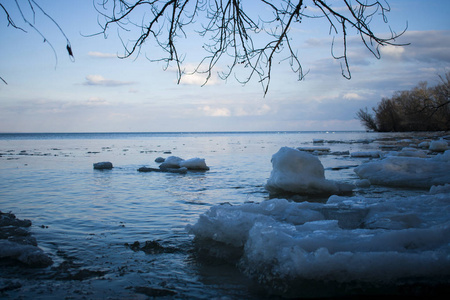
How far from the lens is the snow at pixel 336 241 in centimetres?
232

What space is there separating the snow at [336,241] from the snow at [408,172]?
11.9 feet

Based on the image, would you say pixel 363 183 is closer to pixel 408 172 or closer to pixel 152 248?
pixel 408 172

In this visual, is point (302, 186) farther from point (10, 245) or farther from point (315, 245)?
point (10, 245)

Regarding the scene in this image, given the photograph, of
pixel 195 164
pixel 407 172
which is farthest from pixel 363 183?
pixel 195 164

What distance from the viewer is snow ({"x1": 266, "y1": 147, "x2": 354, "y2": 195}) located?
21.8ft

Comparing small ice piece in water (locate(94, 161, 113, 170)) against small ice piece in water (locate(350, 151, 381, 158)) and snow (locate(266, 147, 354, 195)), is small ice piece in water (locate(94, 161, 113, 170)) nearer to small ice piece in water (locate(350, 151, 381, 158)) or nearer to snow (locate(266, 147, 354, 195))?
snow (locate(266, 147, 354, 195))

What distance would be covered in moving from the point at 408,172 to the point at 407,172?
0.9 inches

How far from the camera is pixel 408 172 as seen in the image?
7465 millimetres

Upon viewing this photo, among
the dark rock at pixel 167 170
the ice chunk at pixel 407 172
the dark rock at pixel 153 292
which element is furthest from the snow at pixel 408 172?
the dark rock at pixel 153 292

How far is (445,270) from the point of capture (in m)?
2.28

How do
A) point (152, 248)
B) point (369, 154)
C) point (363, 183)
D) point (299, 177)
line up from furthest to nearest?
point (369, 154) < point (363, 183) < point (299, 177) < point (152, 248)

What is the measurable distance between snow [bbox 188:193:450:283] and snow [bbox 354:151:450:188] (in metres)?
3.62

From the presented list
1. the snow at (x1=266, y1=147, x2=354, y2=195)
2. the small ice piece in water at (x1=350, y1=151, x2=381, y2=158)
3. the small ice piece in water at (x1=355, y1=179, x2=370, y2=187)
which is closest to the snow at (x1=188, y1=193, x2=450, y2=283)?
the snow at (x1=266, y1=147, x2=354, y2=195)

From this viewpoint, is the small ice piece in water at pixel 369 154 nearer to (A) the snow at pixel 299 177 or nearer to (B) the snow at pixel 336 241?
(A) the snow at pixel 299 177
